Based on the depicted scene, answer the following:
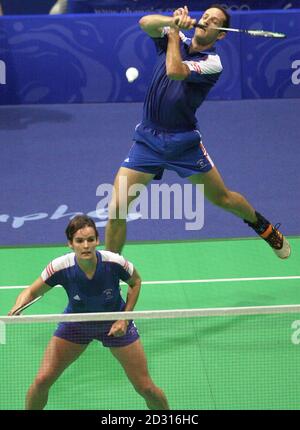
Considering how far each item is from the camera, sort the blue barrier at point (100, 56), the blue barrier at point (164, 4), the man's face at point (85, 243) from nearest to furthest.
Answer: the man's face at point (85, 243) < the blue barrier at point (100, 56) < the blue barrier at point (164, 4)

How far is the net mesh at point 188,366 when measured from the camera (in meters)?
7.30

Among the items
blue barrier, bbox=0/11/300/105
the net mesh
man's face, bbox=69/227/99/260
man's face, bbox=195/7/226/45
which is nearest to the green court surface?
the net mesh

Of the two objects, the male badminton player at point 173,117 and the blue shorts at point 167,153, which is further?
the blue shorts at point 167,153

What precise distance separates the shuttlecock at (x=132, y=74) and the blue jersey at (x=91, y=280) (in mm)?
7925

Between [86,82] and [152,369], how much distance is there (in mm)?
7957

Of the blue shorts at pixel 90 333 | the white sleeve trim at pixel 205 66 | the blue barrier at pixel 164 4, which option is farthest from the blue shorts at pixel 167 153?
the blue barrier at pixel 164 4

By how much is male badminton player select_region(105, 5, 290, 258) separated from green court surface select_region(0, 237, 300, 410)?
0.96m

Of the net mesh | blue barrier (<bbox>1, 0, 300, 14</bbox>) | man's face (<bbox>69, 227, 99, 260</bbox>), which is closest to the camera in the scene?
man's face (<bbox>69, 227, 99, 260</bbox>)

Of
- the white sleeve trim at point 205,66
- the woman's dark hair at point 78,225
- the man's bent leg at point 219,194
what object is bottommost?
the man's bent leg at point 219,194

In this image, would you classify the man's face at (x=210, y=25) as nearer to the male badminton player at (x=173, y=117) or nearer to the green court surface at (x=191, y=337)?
the male badminton player at (x=173, y=117)

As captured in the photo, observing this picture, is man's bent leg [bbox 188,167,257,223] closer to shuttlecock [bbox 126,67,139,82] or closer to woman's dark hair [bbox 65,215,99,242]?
woman's dark hair [bbox 65,215,99,242]

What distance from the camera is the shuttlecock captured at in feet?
47.7

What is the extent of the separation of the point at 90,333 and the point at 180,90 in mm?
2849

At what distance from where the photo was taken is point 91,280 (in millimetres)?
6824
